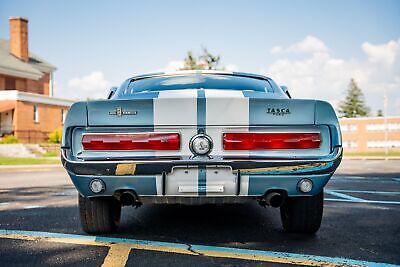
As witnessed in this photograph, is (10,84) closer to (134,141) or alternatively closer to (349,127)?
(134,141)

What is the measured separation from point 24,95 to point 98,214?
27572 mm

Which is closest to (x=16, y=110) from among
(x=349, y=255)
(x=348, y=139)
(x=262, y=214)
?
(x=262, y=214)

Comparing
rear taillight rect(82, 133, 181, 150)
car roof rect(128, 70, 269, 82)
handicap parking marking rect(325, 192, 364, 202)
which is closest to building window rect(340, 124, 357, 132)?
handicap parking marking rect(325, 192, 364, 202)

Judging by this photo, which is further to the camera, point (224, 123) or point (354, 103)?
point (354, 103)

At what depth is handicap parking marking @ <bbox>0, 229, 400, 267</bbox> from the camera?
9.90ft

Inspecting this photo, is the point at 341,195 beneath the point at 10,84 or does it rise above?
beneath

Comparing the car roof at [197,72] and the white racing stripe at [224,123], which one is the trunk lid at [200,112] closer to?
the white racing stripe at [224,123]

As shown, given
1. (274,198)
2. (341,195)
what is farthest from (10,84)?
(274,198)

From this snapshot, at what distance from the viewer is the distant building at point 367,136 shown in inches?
2055

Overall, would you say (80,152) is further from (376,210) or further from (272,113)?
(376,210)

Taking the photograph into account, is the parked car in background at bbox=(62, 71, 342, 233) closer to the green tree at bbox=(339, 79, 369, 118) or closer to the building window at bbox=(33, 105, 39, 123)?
the building window at bbox=(33, 105, 39, 123)

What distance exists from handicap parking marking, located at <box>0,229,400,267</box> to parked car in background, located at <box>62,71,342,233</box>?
402 mm

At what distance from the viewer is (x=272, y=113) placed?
3.17 metres

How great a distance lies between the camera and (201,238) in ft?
12.3
